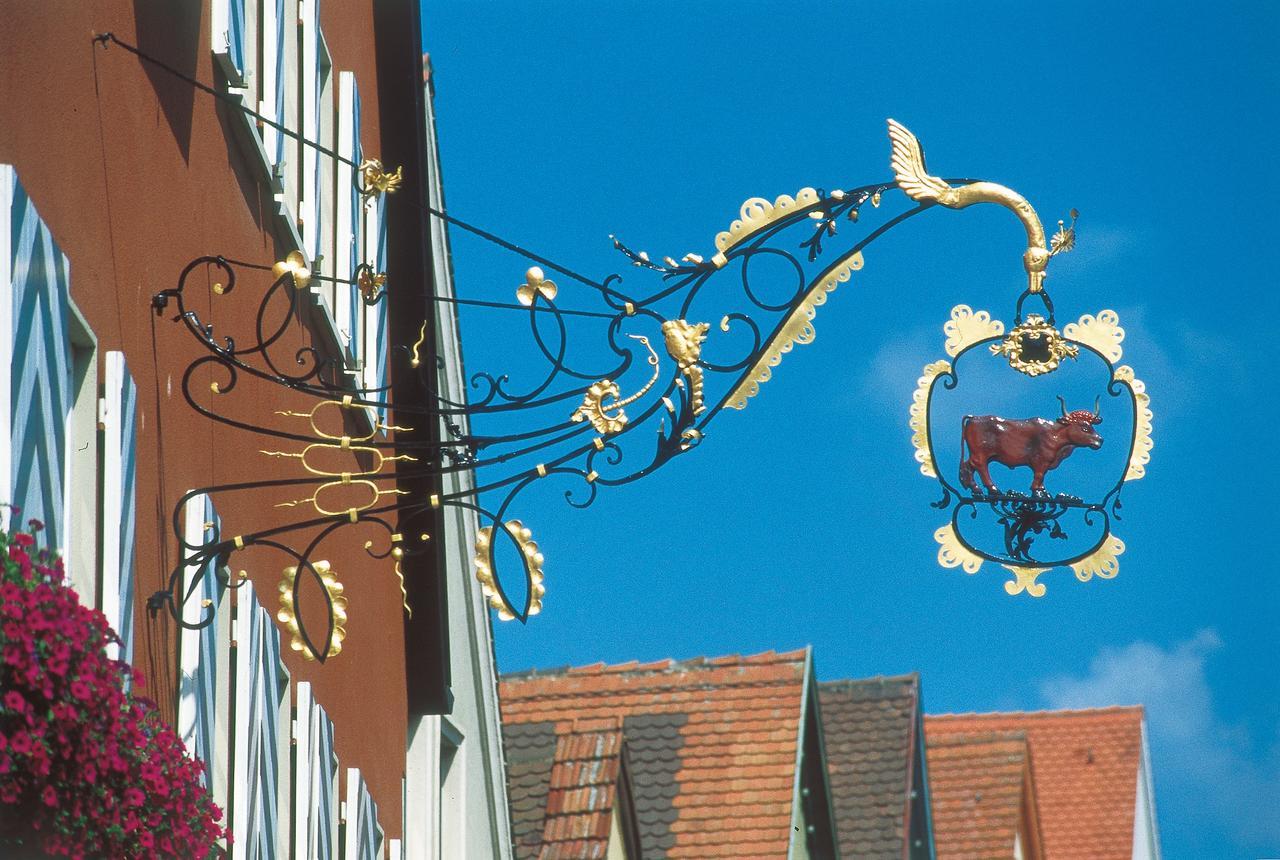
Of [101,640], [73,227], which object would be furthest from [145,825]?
[73,227]

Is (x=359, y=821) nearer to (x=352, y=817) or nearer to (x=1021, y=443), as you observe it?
(x=352, y=817)

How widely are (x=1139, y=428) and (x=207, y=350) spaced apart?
8.88 ft

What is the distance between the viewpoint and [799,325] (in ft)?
21.1

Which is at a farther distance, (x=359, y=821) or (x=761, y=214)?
(x=359, y=821)

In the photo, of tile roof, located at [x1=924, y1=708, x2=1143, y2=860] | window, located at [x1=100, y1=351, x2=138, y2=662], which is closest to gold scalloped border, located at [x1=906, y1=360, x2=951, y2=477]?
window, located at [x1=100, y1=351, x2=138, y2=662]

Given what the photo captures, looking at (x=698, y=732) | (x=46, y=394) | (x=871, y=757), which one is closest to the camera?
(x=46, y=394)

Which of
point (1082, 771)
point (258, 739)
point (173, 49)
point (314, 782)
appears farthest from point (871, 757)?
point (173, 49)

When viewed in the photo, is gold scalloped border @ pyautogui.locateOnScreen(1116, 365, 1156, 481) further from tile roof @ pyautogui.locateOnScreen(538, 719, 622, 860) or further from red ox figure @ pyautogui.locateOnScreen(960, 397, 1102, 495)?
tile roof @ pyautogui.locateOnScreen(538, 719, 622, 860)

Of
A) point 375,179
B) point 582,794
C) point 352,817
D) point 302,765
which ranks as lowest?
point 302,765

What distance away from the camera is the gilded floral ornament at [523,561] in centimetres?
656

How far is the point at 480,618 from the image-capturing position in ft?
47.2

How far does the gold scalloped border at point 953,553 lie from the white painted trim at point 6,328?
2801 mm

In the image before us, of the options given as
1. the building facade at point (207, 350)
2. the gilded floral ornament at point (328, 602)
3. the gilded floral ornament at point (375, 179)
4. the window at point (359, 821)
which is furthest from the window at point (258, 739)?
the window at point (359, 821)

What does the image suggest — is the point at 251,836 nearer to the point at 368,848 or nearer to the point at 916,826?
the point at 368,848
